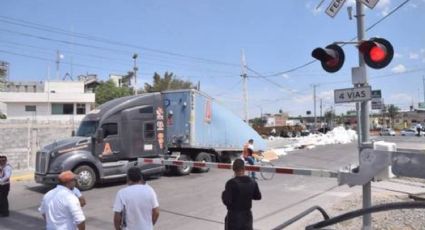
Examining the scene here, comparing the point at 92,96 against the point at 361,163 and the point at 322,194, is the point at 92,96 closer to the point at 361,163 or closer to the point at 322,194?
the point at 322,194

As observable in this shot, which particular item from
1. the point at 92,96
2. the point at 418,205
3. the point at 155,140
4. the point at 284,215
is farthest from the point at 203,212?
the point at 92,96

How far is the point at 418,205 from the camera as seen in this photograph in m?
3.22

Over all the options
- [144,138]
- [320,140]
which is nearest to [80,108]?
[320,140]

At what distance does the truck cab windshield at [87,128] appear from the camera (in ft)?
54.1

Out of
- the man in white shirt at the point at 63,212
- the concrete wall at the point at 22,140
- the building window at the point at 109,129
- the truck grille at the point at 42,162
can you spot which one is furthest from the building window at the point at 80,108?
the man in white shirt at the point at 63,212

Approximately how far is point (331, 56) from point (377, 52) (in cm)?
72

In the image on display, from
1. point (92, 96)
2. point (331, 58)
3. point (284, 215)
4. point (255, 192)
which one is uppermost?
point (92, 96)

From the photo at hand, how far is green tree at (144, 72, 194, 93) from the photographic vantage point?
6731 centimetres

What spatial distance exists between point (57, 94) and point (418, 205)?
2327 inches

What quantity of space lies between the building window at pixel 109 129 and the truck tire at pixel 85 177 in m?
1.35

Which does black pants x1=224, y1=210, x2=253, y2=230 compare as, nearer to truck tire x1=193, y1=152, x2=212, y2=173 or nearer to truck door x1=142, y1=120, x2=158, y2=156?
truck door x1=142, y1=120, x2=158, y2=156

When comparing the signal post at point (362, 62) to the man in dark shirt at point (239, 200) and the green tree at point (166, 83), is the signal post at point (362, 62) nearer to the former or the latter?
the man in dark shirt at point (239, 200)

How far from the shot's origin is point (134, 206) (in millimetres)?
5590

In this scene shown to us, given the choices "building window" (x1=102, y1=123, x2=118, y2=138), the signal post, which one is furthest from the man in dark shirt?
"building window" (x1=102, y1=123, x2=118, y2=138)
